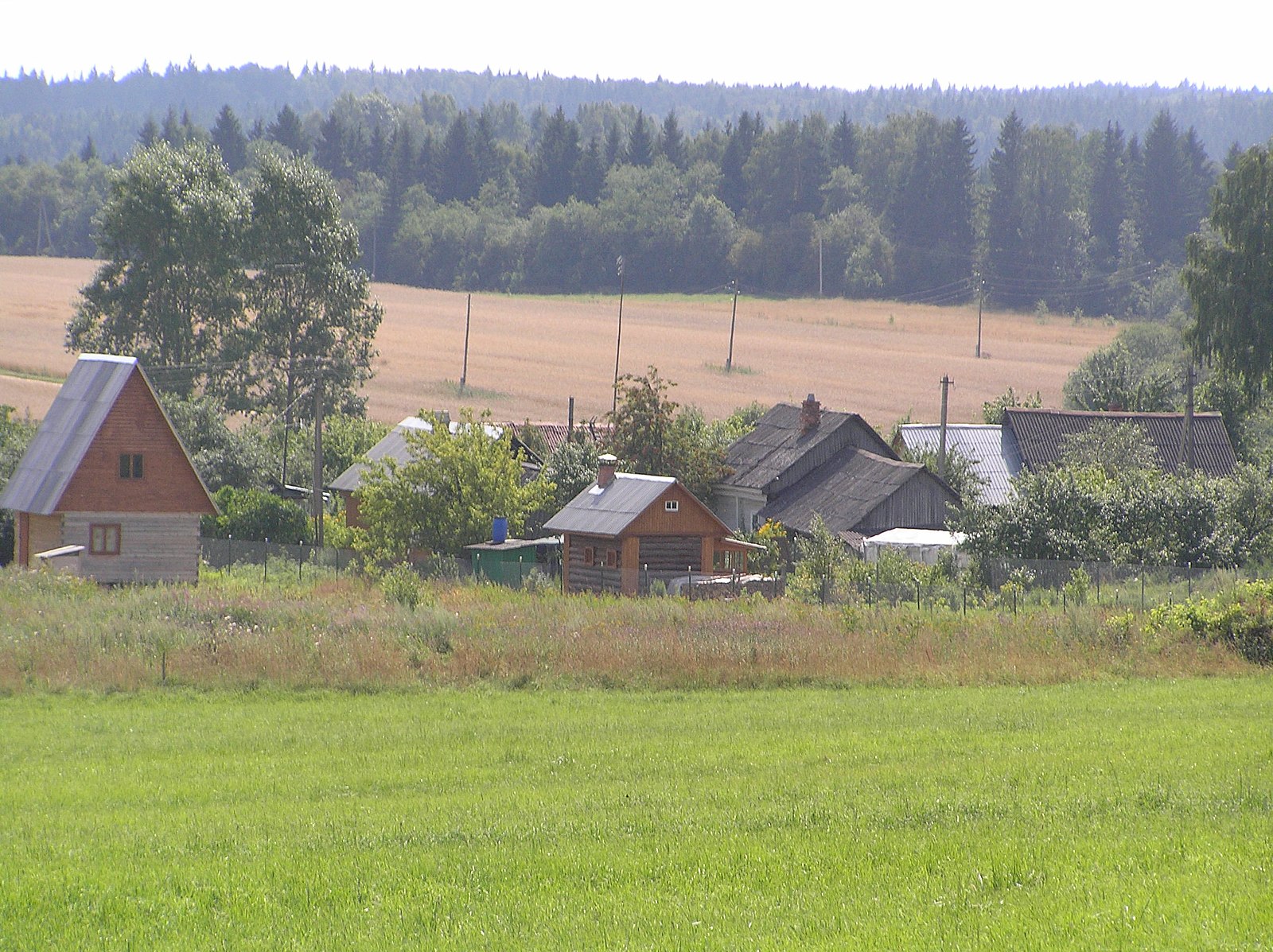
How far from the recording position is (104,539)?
48094mm

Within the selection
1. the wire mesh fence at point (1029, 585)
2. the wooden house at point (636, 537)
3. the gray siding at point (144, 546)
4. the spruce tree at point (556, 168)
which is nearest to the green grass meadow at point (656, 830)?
the wire mesh fence at point (1029, 585)

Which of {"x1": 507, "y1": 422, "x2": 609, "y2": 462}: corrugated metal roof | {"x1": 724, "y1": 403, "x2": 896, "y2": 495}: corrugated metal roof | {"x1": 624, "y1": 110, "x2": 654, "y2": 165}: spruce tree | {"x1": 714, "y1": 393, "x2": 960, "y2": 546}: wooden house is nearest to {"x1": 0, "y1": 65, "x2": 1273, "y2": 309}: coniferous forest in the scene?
{"x1": 624, "y1": 110, "x2": 654, "y2": 165}: spruce tree

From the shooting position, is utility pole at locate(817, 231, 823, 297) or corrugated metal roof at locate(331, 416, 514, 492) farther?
utility pole at locate(817, 231, 823, 297)

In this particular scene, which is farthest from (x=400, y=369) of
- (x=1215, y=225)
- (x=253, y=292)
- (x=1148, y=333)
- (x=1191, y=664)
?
(x=1191, y=664)

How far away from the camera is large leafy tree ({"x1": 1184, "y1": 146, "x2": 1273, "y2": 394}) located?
179 feet

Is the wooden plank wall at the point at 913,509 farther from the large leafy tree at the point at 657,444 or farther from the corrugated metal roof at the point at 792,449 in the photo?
the large leafy tree at the point at 657,444

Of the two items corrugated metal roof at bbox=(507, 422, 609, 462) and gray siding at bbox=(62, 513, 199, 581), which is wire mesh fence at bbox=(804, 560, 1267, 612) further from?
gray siding at bbox=(62, 513, 199, 581)

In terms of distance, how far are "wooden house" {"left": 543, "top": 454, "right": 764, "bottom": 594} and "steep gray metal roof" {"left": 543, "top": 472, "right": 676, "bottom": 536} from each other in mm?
24

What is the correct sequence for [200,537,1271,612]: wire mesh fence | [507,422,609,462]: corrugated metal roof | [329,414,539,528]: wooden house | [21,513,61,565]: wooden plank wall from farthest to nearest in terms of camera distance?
[507,422,609,462]: corrugated metal roof < [329,414,539,528]: wooden house < [21,513,61,565]: wooden plank wall < [200,537,1271,612]: wire mesh fence

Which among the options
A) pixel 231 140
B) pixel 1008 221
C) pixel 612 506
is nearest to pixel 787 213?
pixel 1008 221

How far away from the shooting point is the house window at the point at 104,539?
157 feet

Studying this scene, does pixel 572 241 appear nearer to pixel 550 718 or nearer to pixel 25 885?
pixel 550 718

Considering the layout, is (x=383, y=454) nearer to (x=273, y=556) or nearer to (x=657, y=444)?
(x=273, y=556)

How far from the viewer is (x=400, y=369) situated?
98750 millimetres
